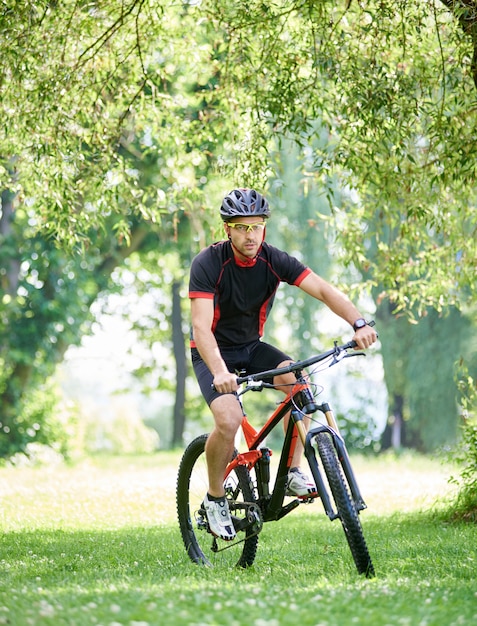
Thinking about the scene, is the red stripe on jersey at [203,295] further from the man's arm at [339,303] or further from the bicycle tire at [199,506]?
the bicycle tire at [199,506]

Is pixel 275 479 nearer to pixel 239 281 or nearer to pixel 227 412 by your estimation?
pixel 227 412

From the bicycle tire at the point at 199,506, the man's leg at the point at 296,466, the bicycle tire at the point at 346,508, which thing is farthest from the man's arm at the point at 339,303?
the bicycle tire at the point at 199,506

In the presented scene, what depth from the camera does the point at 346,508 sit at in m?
4.70

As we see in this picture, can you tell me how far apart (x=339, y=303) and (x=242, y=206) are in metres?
0.83

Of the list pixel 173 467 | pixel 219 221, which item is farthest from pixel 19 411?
pixel 219 221

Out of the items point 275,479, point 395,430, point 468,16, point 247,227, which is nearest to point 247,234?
point 247,227

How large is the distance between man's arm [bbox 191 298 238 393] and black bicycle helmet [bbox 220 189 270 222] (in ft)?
1.79

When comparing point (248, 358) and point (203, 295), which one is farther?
point (248, 358)

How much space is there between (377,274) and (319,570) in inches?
177

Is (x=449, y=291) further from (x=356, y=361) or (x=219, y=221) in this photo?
(x=356, y=361)

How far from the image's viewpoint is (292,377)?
5.46 m

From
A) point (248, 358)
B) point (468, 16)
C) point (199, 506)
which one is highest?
point (468, 16)

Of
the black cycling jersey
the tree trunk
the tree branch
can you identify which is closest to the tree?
the tree branch

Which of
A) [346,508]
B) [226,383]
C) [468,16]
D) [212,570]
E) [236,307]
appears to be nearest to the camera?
[346,508]
